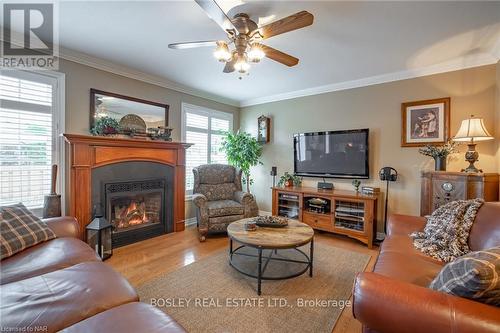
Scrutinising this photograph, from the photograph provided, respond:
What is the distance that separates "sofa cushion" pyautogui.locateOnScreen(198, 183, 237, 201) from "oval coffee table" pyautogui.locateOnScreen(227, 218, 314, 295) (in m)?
1.21

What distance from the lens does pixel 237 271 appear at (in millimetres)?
2465

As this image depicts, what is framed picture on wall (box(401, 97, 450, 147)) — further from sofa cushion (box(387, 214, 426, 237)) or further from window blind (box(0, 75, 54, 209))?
window blind (box(0, 75, 54, 209))

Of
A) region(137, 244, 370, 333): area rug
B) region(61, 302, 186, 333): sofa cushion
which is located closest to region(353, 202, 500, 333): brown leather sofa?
region(137, 244, 370, 333): area rug

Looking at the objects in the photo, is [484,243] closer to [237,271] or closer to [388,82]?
[237,271]

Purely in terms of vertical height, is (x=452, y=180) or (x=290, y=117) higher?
(x=290, y=117)

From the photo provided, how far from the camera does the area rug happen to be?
5.63 ft

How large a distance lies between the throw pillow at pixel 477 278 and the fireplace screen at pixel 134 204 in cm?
338

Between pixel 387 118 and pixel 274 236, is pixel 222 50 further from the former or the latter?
pixel 387 118

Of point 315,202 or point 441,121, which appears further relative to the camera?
point 315,202

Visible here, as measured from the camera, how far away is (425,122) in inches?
125

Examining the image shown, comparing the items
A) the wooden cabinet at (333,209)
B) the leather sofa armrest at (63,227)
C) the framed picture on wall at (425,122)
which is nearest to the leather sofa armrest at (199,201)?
the wooden cabinet at (333,209)

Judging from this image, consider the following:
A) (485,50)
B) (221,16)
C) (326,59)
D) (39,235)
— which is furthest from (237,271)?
(485,50)

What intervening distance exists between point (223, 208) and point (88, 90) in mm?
2364

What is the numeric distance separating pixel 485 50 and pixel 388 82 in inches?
39.9
